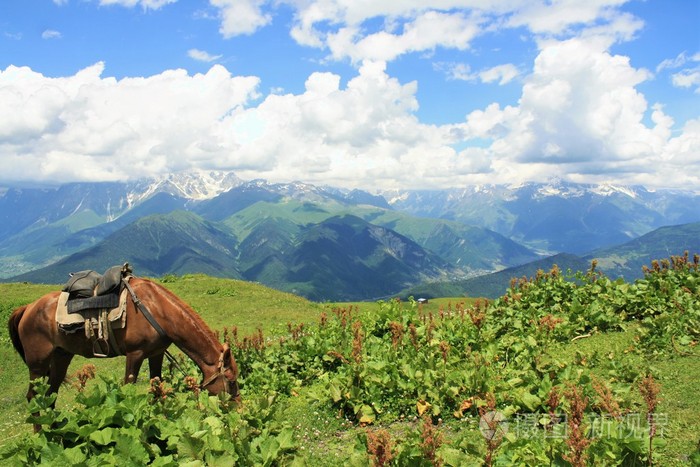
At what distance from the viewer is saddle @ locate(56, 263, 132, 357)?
36.3ft

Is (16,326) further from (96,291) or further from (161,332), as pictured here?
(161,332)

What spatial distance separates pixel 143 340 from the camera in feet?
36.2

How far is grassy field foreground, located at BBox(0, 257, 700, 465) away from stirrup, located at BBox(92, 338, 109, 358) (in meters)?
1.11

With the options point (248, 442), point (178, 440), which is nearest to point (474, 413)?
point (248, 442)

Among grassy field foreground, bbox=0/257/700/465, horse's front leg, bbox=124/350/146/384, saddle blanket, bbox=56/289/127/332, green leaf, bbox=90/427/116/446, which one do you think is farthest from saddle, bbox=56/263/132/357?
green leaf, bbox=90/427/116/446

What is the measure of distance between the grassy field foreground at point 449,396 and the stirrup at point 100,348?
1107 mm

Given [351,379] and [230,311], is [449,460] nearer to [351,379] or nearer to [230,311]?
[351,379]

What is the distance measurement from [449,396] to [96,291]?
894 cm

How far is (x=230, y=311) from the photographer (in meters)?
33.2

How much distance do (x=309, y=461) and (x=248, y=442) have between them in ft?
7.92

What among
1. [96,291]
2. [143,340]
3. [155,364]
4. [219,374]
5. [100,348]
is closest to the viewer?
[219,374]

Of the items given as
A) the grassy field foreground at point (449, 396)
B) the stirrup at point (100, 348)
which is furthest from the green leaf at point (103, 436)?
the stirrup at point (100, 348)

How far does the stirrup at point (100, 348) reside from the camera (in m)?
11.3

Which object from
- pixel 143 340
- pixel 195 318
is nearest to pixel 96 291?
pixel 143 340
